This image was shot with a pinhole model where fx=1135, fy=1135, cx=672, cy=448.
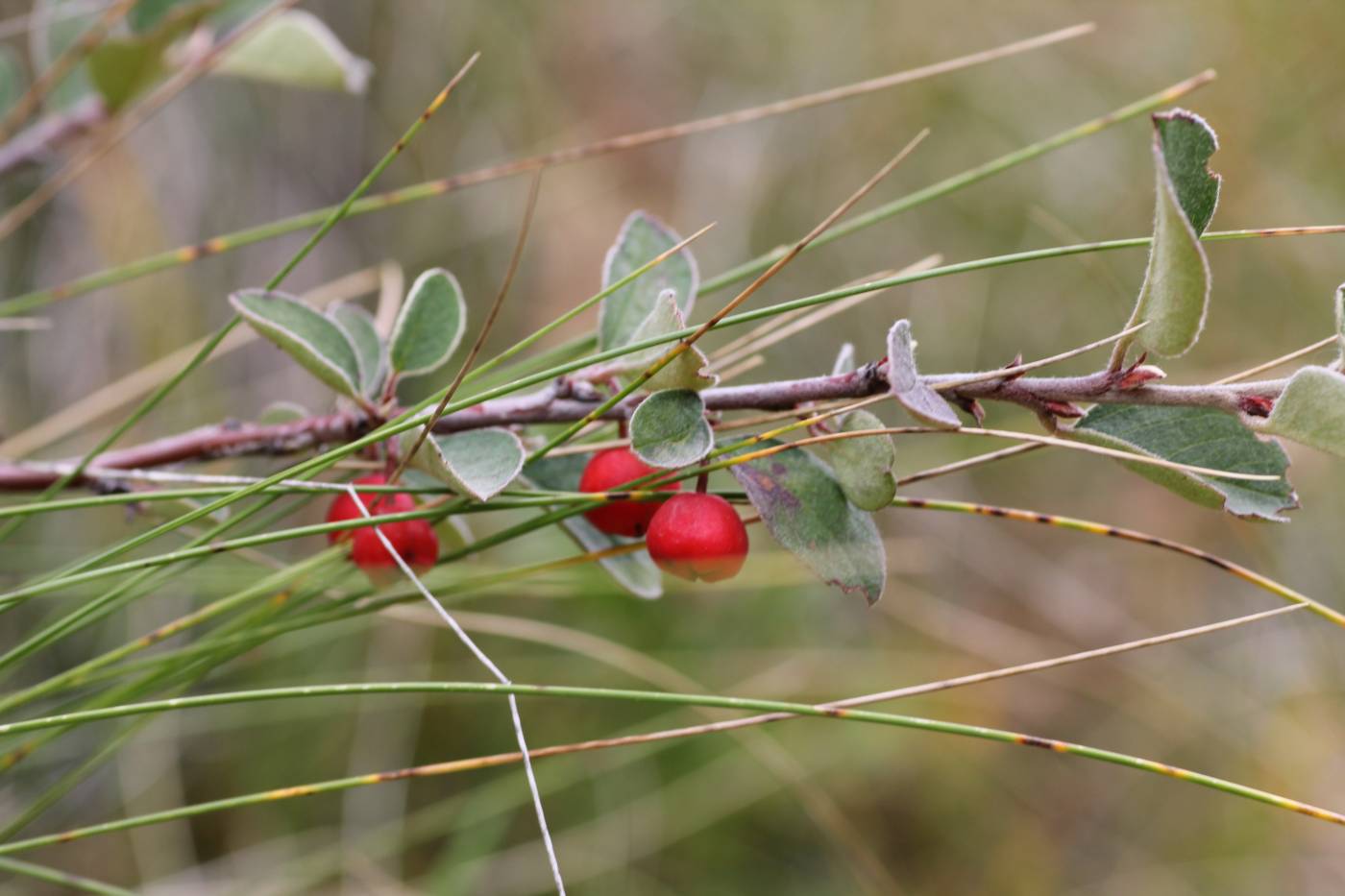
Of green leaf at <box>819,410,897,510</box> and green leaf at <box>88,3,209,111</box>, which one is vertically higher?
green leaf at <box>88,3,209,111</box>

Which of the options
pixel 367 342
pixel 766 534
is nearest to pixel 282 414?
pixel 367 342

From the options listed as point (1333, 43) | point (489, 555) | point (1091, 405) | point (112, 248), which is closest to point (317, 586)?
point (1091, 405)

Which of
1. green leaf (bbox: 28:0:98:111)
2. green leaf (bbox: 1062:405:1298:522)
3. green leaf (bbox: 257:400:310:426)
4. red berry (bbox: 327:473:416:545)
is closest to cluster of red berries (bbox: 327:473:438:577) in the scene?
red berry (bbox: 327:473:416:545)

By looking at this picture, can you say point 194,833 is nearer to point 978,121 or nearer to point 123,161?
point 123,161

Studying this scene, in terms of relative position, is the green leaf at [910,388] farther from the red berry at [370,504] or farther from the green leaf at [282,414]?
the green leaf at [282,414]

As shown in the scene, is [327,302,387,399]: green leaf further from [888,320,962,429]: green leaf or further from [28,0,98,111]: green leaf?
[28,0,98,111]: green leaf

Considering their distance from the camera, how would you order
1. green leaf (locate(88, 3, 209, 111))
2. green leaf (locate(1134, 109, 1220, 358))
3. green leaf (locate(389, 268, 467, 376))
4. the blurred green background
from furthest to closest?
the blurred green background < green leaf (locate(88, 3, 209, 111)) < green leaf (locate(389, 268, 467, 376)) < green leaf (locate(1134, 109, 1220, 358))

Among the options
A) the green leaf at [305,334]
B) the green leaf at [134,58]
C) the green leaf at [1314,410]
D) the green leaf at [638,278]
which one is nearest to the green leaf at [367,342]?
the green leaf at [305,334]
